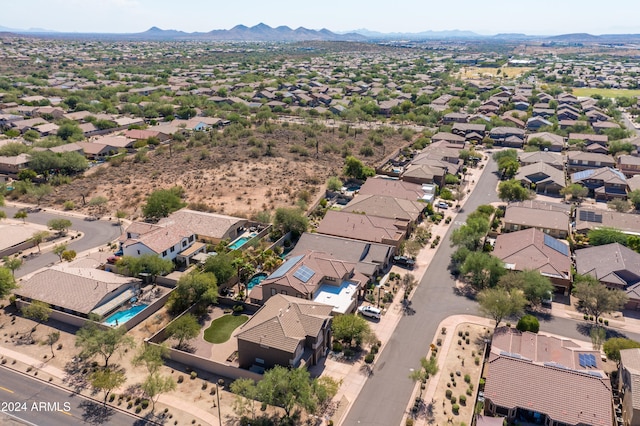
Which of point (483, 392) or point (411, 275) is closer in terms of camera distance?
point (483, 392)

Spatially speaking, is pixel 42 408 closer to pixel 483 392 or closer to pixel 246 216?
pixel 483 392

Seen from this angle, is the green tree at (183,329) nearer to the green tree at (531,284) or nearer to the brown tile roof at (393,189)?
the green tree at (531,284)

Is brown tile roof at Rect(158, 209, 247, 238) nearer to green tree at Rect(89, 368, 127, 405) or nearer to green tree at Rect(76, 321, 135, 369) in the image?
green tree at Rect(76, 321, 135, 369)

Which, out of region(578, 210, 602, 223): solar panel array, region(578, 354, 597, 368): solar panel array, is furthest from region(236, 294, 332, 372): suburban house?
region(578, 210, 602, 223): solar panel array

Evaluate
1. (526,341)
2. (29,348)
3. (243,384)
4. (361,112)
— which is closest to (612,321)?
(526,341)

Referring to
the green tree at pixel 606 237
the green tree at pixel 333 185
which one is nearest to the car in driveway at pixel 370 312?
the green tree at pixel 606 237
